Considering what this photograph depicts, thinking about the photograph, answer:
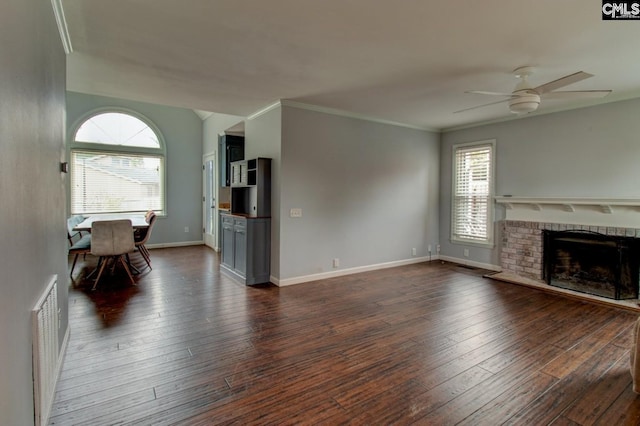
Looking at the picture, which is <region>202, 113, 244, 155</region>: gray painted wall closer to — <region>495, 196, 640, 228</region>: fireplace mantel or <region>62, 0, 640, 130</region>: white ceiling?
<region>62, 0, 640, 130</region>: white ceiling

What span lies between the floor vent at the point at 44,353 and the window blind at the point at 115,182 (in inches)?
233

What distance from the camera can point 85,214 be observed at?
6.87m

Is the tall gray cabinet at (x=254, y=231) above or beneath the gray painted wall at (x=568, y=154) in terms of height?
beneath

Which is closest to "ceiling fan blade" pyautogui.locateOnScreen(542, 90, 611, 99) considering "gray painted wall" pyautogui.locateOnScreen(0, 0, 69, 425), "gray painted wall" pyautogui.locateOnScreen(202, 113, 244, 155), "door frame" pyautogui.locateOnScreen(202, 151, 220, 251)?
"gray painted wall" pyautogui.locateOnScreen(0, 0, 69, 425)

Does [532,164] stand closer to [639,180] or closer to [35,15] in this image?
[639,180]

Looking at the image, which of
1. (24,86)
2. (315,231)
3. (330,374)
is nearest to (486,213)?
(315,231)

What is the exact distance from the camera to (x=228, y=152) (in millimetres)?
7016

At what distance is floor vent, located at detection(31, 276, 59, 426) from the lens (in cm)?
154

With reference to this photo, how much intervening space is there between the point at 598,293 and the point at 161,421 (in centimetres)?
532

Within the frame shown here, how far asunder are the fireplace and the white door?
6669mm

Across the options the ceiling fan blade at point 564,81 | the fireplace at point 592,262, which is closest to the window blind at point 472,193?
the fireplace at point 592,262

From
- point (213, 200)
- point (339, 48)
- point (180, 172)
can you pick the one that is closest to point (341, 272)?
point (339, 48)

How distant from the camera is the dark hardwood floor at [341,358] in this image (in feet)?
6.46

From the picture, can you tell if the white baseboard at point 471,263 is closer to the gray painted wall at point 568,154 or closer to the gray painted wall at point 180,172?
the gray painted wall at point 568,154
